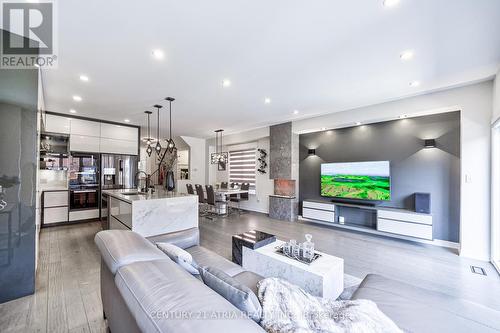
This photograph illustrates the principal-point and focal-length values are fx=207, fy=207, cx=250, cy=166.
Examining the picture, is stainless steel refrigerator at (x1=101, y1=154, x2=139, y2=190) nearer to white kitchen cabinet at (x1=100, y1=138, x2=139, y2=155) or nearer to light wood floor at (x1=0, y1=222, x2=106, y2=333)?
white kitchen cabinet at (x1=100, y1=138, x2=139, y2=155)

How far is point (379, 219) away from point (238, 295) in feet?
13.5

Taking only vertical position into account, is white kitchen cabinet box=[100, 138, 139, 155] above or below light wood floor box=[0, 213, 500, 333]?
above

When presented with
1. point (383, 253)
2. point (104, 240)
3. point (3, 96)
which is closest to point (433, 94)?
point (383, 253)

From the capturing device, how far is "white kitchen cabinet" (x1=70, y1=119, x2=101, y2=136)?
5.24m

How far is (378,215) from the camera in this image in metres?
4.16

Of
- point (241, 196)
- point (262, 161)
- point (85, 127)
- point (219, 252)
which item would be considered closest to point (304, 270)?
point (219, 252)

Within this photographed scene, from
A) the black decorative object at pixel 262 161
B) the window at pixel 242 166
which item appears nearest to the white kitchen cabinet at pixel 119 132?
the window at pixel 242 166

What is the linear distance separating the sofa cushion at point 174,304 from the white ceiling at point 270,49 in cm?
209

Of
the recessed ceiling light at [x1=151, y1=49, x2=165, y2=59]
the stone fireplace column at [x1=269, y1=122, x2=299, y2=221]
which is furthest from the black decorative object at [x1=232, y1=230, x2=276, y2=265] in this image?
the stone fireplace column at [x1=269, y1=122, x2=299, y2=221]

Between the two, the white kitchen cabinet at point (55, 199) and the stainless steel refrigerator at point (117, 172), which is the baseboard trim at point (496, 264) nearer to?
the stainless steel refrigerator at point (117, 172)

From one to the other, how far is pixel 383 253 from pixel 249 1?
13.1ft

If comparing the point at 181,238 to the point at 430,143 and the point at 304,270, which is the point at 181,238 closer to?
the point at 304,270

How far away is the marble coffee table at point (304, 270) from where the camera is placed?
1884 mm

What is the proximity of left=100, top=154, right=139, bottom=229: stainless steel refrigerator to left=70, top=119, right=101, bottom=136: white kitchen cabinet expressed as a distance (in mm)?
661
